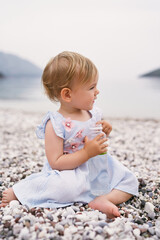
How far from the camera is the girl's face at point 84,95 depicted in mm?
2254

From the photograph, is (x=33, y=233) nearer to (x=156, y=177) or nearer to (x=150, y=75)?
(x=156, y=177)

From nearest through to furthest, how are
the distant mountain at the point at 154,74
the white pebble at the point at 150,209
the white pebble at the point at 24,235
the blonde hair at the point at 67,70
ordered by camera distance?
1. the white pebble at the point at 24,235
2. the blonde hair at the point at 67,70
3. the white pebble at the point at 150,209
4. the distant mountain at the point at 154,74

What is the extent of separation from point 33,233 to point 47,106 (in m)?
7.46

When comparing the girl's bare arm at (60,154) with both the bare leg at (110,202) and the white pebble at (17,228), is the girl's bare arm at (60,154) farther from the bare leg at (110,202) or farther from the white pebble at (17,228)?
the white pebble at (17,228)

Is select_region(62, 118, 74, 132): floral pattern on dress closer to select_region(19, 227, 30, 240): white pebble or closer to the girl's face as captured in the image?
the girl's face

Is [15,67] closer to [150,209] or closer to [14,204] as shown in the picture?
[14,204]

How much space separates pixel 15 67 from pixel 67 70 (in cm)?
972

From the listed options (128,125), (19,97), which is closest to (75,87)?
(128,125)

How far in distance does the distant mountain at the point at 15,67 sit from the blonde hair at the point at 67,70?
8.59 metres

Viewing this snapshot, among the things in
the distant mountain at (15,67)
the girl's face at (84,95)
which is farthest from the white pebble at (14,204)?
the distant mountain at (15,67)

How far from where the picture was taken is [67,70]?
2205mm

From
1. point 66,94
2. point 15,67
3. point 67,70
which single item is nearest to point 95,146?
point 66,94

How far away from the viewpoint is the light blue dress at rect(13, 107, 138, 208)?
7.60 ft

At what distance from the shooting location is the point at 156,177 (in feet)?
10.2
